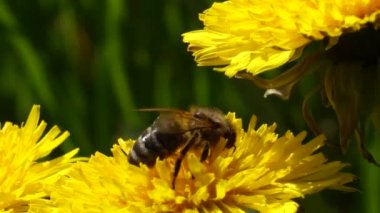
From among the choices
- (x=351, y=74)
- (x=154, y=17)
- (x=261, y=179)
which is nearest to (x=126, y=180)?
(x=261, y=179)

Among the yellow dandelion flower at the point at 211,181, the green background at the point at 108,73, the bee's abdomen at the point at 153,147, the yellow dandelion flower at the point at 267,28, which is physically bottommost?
the yellow dandelion flower at the point at 211,181

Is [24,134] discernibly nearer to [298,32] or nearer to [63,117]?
[298,32]

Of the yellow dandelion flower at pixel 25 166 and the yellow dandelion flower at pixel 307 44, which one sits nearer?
the yellow dandelion flower at pixel 307 44

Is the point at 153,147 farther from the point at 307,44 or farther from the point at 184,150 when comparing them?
the point at 307,44

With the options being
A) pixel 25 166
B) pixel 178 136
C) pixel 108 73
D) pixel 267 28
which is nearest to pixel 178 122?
pixel 178 136

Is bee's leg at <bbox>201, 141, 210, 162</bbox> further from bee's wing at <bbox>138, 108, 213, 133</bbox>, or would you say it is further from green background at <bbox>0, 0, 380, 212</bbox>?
green background at <bbox>0, 0, 380, 212</bbox>

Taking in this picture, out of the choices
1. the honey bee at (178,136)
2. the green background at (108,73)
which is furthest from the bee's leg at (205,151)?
Result: the green background at (108,73)

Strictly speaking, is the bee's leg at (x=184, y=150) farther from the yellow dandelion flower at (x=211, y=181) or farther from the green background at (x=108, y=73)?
the green background at (x=108, y=73)
